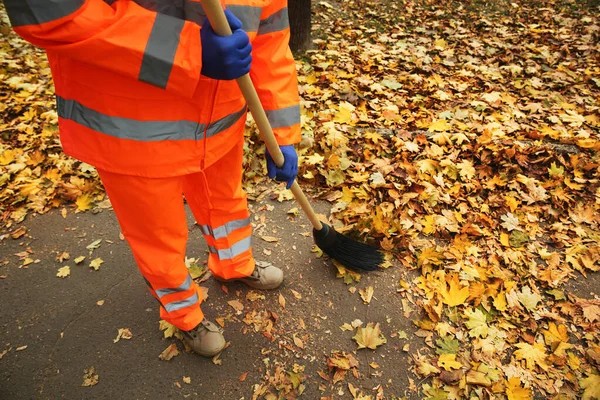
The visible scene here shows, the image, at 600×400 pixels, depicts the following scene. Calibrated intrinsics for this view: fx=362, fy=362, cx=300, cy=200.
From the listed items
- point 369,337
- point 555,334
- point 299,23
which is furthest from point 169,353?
point 299,23

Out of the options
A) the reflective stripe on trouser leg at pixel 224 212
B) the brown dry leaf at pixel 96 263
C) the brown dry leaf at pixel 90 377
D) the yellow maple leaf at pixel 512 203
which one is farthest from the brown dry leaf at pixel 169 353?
the yellow maple leaf at pixel 512 203

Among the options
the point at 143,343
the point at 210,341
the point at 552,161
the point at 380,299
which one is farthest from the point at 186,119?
the point at 552,161

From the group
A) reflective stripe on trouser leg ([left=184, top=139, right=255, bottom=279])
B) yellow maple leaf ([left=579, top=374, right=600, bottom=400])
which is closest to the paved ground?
reflective stripe on trouser leg ([left=184, top=139, right=255, bottom=279])

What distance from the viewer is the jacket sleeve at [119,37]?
3.17 ft

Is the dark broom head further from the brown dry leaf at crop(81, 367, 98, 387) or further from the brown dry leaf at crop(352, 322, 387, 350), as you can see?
the brown dry leaf at crop(81, 367, 98, 387)

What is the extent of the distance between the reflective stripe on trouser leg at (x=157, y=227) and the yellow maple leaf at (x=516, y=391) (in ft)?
5.83

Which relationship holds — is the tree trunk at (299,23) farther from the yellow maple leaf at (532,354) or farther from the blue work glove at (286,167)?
the yellow maple leaf at (532,354)

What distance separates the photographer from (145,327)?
2.21 meters

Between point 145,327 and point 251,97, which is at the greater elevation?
point 251,97

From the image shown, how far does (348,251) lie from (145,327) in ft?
4.45

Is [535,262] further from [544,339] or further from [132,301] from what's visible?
[132,301]

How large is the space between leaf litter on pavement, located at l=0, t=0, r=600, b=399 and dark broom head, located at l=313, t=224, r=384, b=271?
5.3 inches

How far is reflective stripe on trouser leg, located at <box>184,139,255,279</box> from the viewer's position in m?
1.79

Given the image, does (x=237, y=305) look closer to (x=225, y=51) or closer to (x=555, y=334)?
(x=225, y=51)
